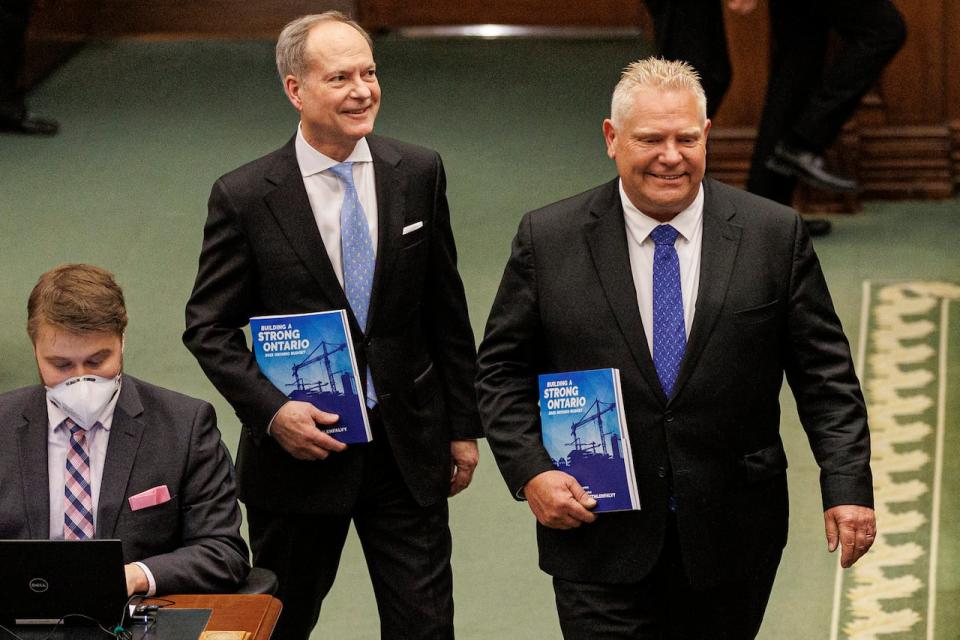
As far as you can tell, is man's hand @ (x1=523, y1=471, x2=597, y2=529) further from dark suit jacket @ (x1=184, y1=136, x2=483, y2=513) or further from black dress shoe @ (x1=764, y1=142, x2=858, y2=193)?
black dress shoe @ (x1=764, y1=142, x2=858, y2=193)

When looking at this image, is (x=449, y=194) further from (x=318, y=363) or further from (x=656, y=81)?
(x=656, y=81)

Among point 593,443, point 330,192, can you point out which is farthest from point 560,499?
point 330,192

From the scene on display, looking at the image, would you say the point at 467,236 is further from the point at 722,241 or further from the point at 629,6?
the point at 722,241

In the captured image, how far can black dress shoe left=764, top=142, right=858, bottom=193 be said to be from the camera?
802cm

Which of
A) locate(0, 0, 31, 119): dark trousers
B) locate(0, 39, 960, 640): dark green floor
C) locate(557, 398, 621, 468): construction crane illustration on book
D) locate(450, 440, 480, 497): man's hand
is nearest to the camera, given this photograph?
locate(557, 398, 621, 468): construction crane illustration on book

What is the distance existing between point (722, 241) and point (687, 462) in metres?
0.47

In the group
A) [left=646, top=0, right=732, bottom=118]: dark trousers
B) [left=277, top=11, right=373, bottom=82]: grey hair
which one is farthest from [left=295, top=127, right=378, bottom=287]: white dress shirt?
[left=646, top=0, right=732, bottom=118]: dark trousers

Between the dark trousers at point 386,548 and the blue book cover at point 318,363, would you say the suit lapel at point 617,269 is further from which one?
the dark trousers at point 386,548

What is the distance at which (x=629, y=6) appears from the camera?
11.3 m

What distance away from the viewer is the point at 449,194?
9.02 meters

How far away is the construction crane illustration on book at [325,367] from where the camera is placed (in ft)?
13.9

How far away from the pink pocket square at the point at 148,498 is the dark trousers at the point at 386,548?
612 millimetres

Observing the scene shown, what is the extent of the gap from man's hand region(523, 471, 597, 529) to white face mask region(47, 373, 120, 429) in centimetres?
89

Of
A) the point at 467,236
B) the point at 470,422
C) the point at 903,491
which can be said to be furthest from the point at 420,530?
the point at 467,236
